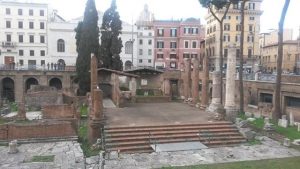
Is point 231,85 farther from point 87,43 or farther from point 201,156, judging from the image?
point 87,43

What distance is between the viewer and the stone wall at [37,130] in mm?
18256

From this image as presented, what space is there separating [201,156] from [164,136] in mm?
2936

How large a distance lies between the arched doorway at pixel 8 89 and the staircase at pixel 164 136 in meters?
37.9

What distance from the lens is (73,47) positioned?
57750 millimetres

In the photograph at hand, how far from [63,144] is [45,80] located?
3505 centimetres

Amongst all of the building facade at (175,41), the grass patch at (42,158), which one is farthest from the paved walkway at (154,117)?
the building facade at (175,41)

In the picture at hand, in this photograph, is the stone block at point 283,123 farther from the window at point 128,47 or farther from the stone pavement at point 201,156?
the window at point 128,47

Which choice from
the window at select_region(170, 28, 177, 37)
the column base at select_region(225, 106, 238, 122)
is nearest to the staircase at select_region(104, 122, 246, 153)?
the column base at select_region(225, 106, 238, 122)

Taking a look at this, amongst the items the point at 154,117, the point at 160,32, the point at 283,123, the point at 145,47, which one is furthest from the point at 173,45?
the point at 283,123

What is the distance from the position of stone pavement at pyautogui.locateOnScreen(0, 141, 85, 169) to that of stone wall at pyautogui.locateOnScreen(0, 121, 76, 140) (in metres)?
0.79

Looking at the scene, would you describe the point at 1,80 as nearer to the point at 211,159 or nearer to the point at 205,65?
the point at 205,65

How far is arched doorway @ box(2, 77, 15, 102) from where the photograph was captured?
5059cm

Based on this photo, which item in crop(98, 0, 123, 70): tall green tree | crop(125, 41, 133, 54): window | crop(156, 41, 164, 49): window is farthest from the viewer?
crop(156, 41, 164, 49): window

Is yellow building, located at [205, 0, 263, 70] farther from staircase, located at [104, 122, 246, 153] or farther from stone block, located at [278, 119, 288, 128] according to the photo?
staircase, located at [104, 122, 246, 153]
